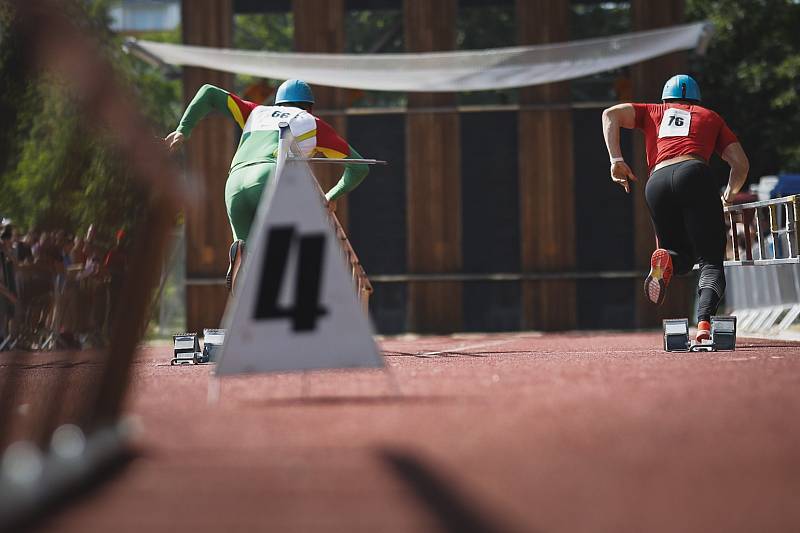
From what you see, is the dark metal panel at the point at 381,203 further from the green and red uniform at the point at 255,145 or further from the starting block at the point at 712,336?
the starting block at the point at 712,336

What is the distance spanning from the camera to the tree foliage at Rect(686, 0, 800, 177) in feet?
95.8

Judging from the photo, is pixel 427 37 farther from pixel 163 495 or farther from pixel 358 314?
pixel 163 495

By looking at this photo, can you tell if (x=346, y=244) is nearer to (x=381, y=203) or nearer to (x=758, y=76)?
(x=381, y=203)

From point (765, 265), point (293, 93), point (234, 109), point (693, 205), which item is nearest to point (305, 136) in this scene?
point (293, 93)

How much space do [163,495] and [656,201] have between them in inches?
285

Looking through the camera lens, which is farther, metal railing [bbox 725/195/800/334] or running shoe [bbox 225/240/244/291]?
metal railing [bbox 725/195/800/334]

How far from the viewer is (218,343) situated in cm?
1062

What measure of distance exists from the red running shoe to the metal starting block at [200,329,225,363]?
3.12 meters

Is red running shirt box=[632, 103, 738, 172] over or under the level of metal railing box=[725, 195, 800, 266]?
over

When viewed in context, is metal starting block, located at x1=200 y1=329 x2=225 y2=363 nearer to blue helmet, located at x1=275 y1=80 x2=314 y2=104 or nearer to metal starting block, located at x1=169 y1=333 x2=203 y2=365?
metal starting block, located at x1=169 y1=333 x2=203 y2=365

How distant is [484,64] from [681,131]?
24.8 ft

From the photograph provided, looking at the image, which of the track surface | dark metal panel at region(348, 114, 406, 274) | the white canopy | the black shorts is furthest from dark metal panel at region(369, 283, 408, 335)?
the track surface

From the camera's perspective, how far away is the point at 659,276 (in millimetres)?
10531

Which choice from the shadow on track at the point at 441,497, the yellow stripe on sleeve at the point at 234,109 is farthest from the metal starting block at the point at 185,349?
the shadow on track at the point at 441,497
